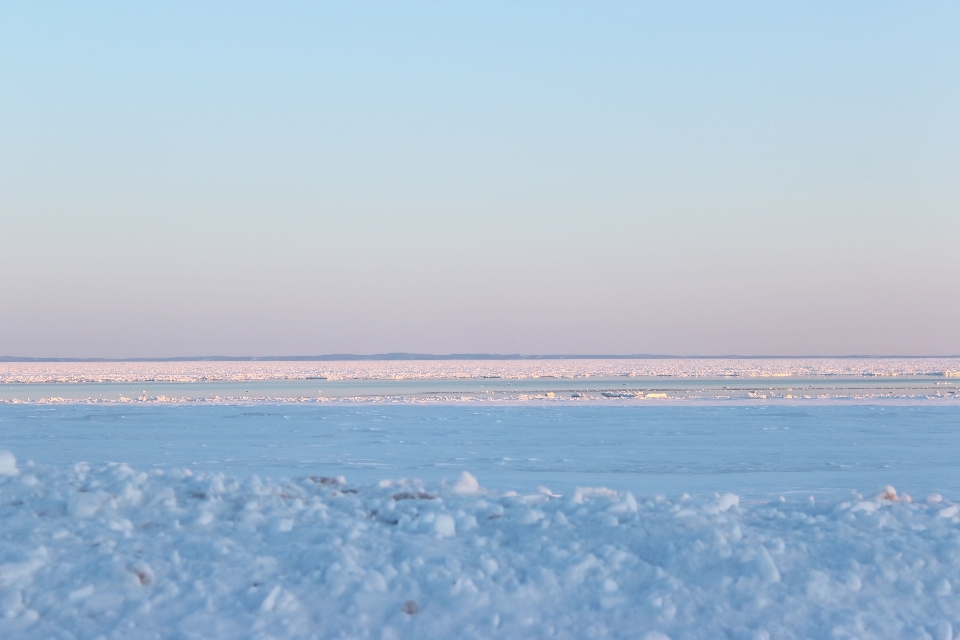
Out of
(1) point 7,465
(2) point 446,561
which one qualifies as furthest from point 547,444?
(2) point 446,561

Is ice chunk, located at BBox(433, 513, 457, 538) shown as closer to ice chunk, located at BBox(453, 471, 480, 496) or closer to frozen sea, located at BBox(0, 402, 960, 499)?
ice chunk, located at BBox(453, 471, 480, 496)

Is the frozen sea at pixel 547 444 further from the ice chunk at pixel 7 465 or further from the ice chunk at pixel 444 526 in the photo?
the ice chunk at pixel 7 465

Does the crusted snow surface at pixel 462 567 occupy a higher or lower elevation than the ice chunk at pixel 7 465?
lower

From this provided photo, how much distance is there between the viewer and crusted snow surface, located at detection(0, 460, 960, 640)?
141 inches

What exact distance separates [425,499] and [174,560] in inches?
63.9

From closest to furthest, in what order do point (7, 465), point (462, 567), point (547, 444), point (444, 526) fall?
point (462, 567) → point (444, 526) → point (7, 465) → point (547, 444)

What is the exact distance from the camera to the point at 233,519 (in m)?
4.66

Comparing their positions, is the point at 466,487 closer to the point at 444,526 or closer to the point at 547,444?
the point at 444,526

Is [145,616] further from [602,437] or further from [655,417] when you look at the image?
[655,417]

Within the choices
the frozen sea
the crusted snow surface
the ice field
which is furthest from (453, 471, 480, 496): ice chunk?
the frozen sea

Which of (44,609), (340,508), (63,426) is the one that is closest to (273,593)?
(44,609)

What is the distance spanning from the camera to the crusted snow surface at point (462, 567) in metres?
3.59

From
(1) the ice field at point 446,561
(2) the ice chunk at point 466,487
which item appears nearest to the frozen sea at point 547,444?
(2) the ice chunk at point 466,487

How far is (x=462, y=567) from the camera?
158 inches
